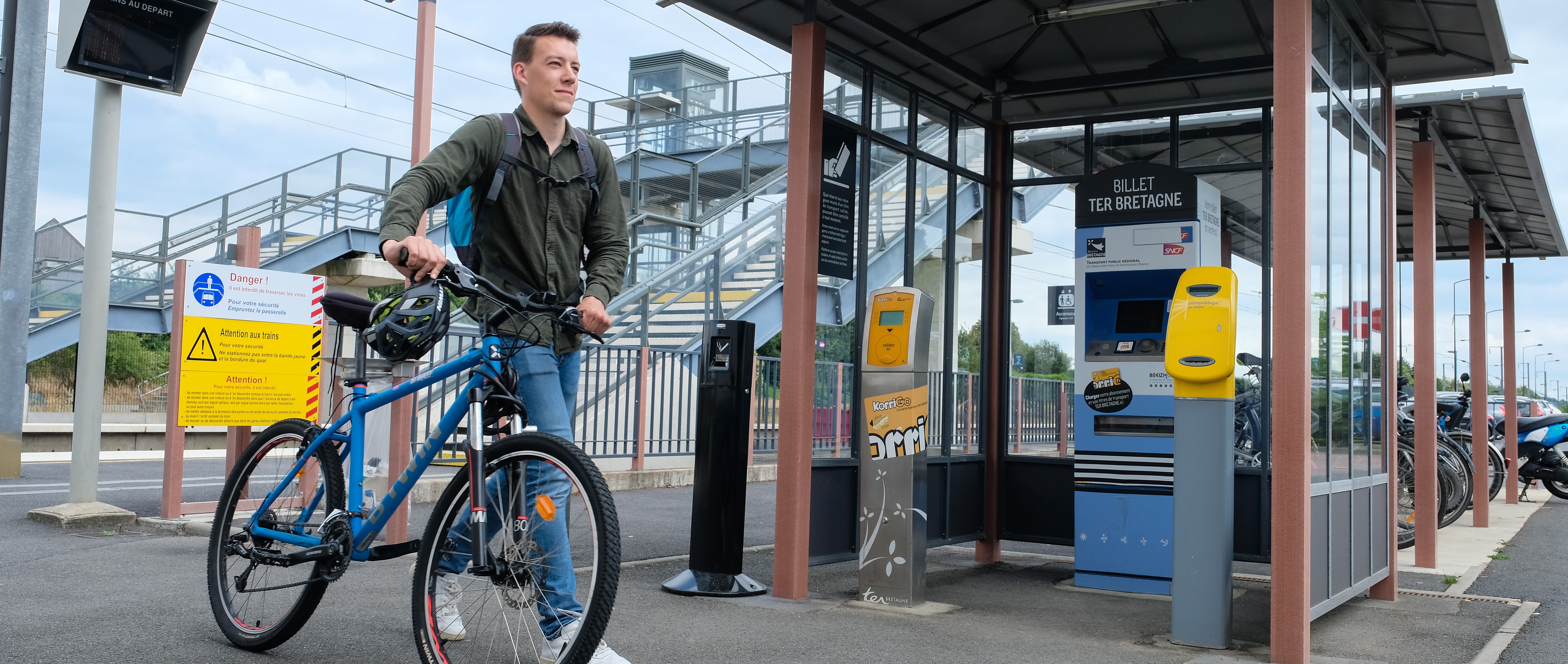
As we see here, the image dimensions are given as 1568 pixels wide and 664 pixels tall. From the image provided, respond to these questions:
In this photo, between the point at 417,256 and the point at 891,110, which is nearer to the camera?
the point at 417,256

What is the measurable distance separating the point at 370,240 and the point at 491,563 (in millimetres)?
16143

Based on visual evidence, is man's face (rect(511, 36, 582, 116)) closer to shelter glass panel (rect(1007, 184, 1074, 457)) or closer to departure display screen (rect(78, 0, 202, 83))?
shelter glass panel (rect(1007, 184, 1074, 457))

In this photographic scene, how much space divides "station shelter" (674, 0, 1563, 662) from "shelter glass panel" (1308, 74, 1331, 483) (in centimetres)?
3

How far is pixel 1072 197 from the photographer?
6996 mm

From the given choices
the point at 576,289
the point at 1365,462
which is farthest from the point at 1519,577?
the point at 576,289

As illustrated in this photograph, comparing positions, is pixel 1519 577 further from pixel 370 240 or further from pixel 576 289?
pixel 370 240

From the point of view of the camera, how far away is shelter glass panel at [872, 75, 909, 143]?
6.20 meters

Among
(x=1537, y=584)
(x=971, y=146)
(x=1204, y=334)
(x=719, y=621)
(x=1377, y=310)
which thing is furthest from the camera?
(x=971, y=146)

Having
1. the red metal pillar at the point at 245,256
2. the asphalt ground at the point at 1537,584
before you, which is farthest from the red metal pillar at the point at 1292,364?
the red metal pillar at the point at 245,256

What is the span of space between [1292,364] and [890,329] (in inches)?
72.0

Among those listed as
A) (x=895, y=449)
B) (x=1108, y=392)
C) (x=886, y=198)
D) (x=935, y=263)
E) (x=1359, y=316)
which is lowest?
(x=895, y=449)

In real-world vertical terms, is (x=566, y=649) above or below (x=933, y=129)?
below

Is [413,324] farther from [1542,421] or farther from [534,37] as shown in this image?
[1542,421]

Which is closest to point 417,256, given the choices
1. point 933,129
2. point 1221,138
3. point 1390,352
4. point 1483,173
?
point 933,129
